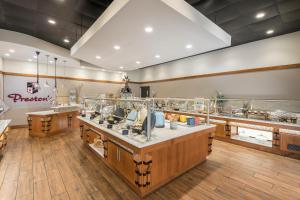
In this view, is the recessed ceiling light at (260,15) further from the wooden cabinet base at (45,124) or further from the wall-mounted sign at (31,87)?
the wall-mounted sign at (31,87)

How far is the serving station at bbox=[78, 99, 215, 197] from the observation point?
1.97 m

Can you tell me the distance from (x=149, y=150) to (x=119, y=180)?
3.48 feet

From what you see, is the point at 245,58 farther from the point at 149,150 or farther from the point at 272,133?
the point at 149,150

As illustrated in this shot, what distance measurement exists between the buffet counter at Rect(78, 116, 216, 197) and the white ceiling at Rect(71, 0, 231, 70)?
6.77 feet

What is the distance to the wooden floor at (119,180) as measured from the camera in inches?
83.1

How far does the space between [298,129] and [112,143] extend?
14.5 feet

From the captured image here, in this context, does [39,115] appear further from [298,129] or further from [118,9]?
[298,129]

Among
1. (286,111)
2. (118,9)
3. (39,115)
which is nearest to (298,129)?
(286,111)

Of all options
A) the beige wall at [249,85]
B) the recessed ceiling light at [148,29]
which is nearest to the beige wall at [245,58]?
the beige wall at [249,85]

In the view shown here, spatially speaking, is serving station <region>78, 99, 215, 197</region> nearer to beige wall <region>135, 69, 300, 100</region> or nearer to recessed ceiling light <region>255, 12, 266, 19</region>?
recessed ceiling light <region>255, 12, 266, 19</region>

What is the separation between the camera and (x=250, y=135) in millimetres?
4621

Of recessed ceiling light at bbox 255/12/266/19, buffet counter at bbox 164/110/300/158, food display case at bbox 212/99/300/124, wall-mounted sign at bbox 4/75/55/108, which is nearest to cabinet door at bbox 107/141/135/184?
buffet counter at bbox 164/110/300/158

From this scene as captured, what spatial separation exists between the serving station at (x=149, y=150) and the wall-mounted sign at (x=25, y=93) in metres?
5.65

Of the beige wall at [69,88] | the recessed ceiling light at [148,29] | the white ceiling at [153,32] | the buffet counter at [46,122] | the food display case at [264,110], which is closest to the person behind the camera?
the white ceiling at [153,32]
